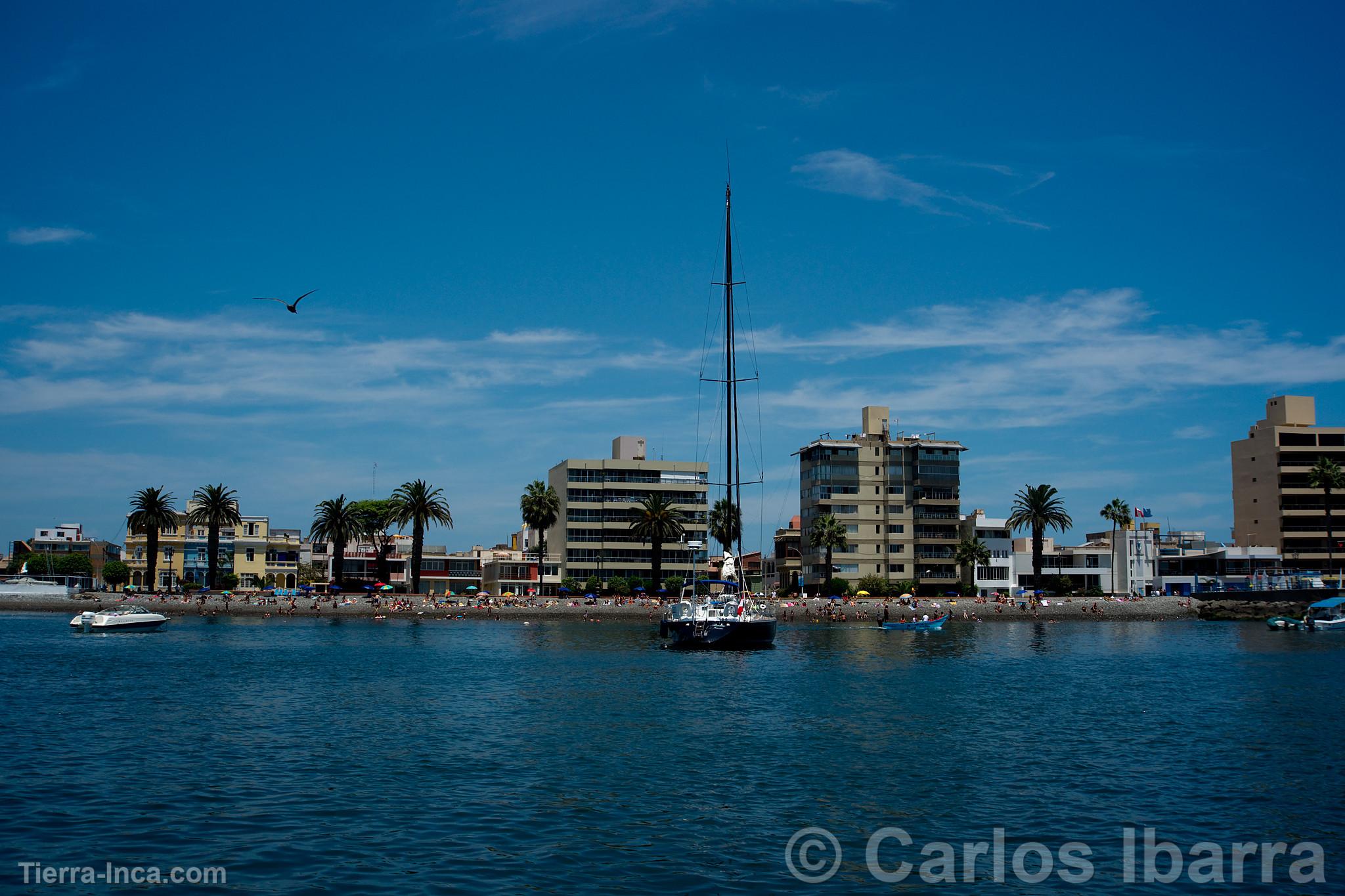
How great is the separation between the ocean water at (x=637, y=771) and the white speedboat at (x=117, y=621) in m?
34.4

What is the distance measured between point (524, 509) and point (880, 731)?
117028mm

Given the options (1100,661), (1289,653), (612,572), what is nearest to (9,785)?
(1100,661)

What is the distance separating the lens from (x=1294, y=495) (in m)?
166

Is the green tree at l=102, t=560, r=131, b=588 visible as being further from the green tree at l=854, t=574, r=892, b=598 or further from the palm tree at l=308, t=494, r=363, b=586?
the green tree at l=854, t=574, r=892, b=598

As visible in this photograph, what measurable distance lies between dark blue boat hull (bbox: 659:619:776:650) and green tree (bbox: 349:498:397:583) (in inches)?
3431

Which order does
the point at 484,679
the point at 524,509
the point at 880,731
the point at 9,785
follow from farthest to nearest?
the point at 524,509 < the point at 484,679 < the point at 880,731 < the point at 9,785

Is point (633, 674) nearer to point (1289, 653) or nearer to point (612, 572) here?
point (1289, 653)

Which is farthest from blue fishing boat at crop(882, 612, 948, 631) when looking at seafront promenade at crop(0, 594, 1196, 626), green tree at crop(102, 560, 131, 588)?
green tree at crop(102, 560, 131, 588)

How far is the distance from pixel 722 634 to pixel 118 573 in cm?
12026

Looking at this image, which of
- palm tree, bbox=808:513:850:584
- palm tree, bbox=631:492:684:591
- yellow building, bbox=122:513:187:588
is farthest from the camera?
yellow building, bbox=122:513:187:588

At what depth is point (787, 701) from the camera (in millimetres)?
47844

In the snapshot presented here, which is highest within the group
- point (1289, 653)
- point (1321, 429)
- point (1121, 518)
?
point (1321, 429)

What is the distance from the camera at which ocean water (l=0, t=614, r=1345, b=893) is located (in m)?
21.6

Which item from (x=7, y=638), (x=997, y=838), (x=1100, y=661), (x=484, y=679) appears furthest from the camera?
(x=7, y=638)
